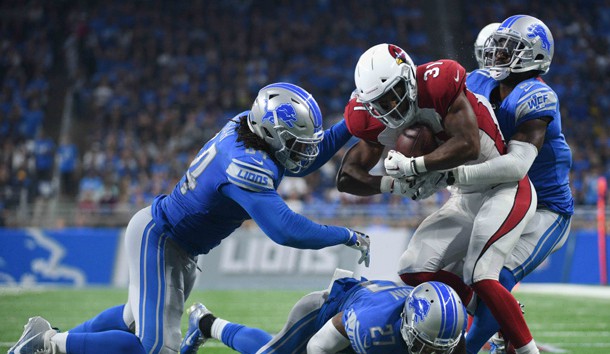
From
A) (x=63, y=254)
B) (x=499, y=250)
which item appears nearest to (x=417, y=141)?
(x=499, y=250)

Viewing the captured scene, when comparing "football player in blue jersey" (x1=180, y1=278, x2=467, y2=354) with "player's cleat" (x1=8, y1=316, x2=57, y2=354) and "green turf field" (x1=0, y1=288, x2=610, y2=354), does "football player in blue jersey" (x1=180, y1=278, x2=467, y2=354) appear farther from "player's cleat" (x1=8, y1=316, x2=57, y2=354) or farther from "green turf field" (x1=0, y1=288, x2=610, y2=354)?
"green turf field" (x1=0, y1=288, x2=610, y2=354)

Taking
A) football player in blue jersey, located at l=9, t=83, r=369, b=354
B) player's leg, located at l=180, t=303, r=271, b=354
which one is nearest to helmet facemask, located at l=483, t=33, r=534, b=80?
football player in blue jersey, located at l=9, t=83, r=369, b=354

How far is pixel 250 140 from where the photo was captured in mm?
4633

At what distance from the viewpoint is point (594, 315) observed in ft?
29.0

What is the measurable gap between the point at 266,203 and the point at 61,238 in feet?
30.6

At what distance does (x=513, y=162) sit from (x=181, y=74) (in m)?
14.6

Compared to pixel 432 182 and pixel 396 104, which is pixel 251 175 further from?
pixel 432 182

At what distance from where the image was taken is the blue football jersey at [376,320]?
13.8 ft

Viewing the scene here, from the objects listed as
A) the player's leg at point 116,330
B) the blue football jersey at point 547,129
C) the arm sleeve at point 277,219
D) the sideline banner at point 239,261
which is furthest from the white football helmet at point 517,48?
the sideline banner at point 239,261

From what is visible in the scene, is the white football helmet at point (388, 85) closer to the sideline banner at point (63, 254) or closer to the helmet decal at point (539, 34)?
the helmet decal at point (539, 34)

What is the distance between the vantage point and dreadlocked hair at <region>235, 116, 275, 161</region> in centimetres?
461

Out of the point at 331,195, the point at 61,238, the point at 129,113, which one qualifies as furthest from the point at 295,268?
the point at 129,113

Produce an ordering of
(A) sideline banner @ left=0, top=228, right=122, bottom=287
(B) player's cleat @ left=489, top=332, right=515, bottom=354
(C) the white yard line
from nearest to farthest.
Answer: (B) player's cleat @ left=489, top=332, right=515, bottom=354, (C) the white yard line, (A) sideline banner @ left=0, top=228, right=122, bottom=287

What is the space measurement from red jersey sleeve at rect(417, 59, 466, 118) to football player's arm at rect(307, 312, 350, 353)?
1193 mm
